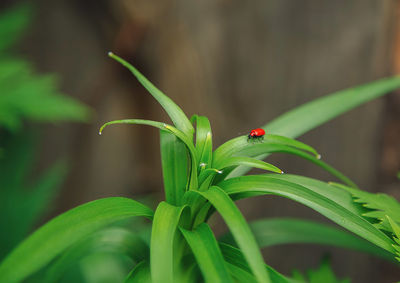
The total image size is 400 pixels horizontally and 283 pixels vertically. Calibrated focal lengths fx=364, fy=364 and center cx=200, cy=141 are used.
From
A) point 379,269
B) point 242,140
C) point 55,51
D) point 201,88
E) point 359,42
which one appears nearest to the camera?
point 242,140

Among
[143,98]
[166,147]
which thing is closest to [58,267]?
[166,147]

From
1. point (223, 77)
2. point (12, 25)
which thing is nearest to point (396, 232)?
point (223, 77)

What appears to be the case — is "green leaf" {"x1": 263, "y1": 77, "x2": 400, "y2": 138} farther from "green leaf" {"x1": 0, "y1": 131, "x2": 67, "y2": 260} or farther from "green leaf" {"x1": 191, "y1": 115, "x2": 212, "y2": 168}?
"green leaf" {"x1": 0, "y1": 131, "x2": 67, "y2": 260}

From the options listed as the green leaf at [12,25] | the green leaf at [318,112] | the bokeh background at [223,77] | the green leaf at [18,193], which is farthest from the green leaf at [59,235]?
the green leaf at [12,25]

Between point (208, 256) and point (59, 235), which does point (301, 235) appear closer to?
point (208, 256)

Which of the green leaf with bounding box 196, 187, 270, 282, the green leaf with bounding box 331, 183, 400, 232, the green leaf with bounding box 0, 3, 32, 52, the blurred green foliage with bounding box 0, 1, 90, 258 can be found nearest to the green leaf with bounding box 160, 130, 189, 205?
Result: the green leaf with bounding box 196, 187, 270, 282

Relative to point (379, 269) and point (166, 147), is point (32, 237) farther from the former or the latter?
point (379, 269)
